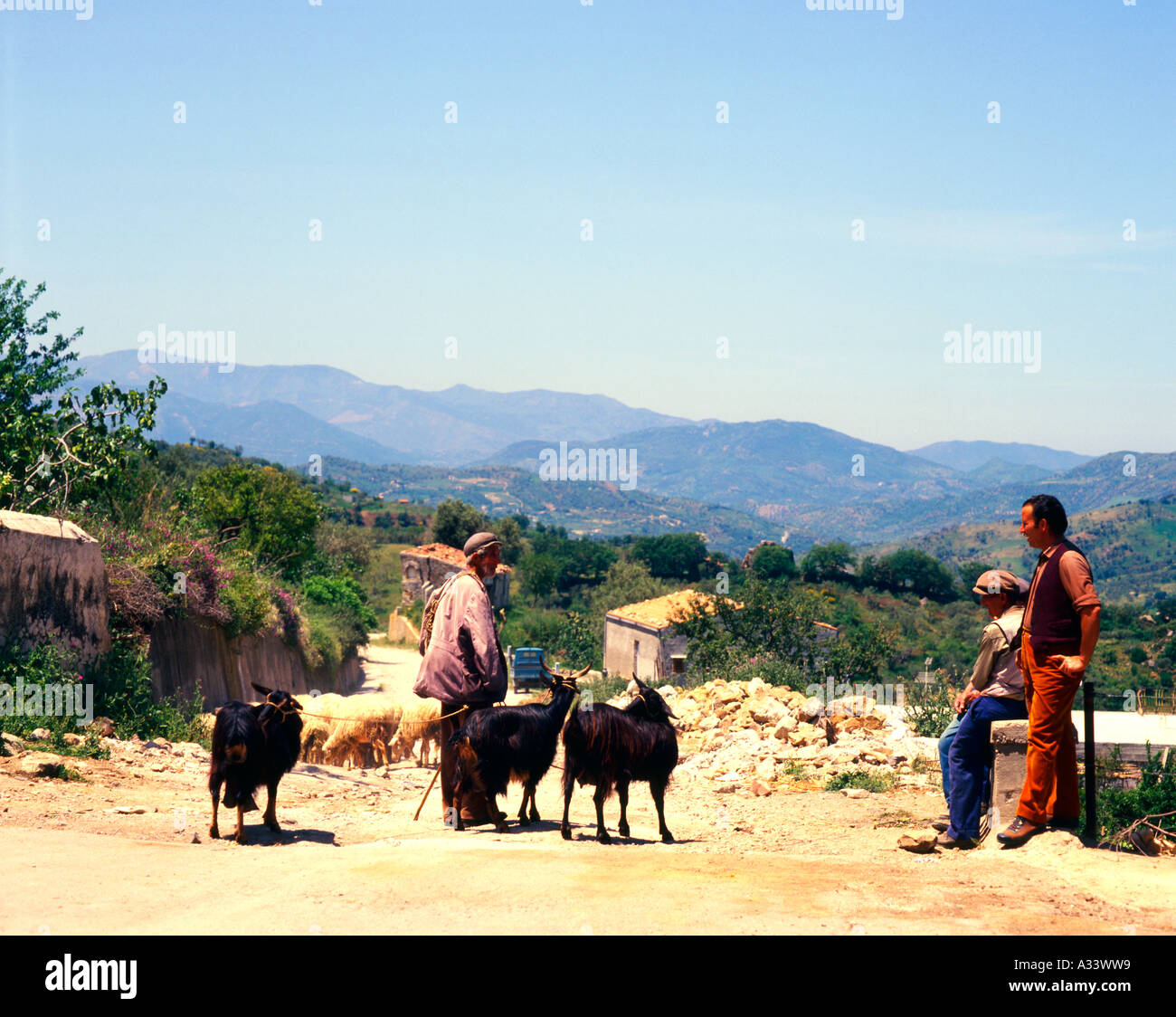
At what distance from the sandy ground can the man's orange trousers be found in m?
0.21

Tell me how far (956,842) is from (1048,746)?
3.54 feet

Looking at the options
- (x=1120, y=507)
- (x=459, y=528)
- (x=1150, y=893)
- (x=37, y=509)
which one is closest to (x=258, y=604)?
(x=37, y=509)

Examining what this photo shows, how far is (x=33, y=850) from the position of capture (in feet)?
20.7

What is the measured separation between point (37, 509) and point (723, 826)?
10259 millimetres

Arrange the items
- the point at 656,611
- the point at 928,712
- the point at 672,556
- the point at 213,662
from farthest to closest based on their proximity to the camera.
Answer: the point at 672,556 < the point at 656,611 < the point at 213,662 < the point at 928,712

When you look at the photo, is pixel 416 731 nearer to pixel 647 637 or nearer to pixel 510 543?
pixel 647 637

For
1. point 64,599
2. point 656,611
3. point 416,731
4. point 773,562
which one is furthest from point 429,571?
point 64,599

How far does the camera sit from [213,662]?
17.8m

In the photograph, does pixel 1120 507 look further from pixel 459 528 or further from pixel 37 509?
pixel 37 509

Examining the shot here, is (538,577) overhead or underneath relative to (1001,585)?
underneath

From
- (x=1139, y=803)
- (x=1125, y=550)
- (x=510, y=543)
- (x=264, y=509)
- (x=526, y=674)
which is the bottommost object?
(x=526, y=674)

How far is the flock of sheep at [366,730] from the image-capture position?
1498 cm

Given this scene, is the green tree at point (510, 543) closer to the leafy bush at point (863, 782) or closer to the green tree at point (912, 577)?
the green tree at point (912, 577)

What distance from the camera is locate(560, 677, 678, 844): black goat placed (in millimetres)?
7852
